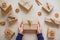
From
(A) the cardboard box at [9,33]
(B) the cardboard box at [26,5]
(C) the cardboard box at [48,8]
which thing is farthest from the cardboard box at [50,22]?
(A) the cardboard box at [9,33]

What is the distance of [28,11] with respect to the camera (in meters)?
1.54

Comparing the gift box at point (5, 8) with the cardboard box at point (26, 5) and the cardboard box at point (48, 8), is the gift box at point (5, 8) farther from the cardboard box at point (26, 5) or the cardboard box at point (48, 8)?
the cardboard box at point (48, 8)

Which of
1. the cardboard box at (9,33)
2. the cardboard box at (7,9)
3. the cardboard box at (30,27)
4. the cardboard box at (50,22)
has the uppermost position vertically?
the cardboard box at (7,9)

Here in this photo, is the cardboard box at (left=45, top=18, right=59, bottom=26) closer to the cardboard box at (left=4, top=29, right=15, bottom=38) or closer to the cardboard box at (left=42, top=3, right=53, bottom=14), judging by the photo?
the cardboard box at (left=42, top=3, right=53, bottom=14)

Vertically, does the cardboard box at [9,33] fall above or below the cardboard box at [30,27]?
below

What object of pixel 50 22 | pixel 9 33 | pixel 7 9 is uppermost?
pixel 7 9

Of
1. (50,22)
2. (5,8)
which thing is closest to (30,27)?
(50,22)

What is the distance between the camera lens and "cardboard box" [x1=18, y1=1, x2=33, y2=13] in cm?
152

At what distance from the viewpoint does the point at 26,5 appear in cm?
153

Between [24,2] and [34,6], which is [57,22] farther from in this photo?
[24,2]

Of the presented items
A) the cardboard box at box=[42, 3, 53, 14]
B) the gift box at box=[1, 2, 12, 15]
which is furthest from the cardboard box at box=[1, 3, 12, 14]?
the cardboard box at box=[42, 3, 53, 14]

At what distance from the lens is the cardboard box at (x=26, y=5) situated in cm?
152

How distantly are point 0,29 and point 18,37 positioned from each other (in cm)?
22

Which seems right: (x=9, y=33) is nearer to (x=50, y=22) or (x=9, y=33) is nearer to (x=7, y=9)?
(x=7, y=9)
